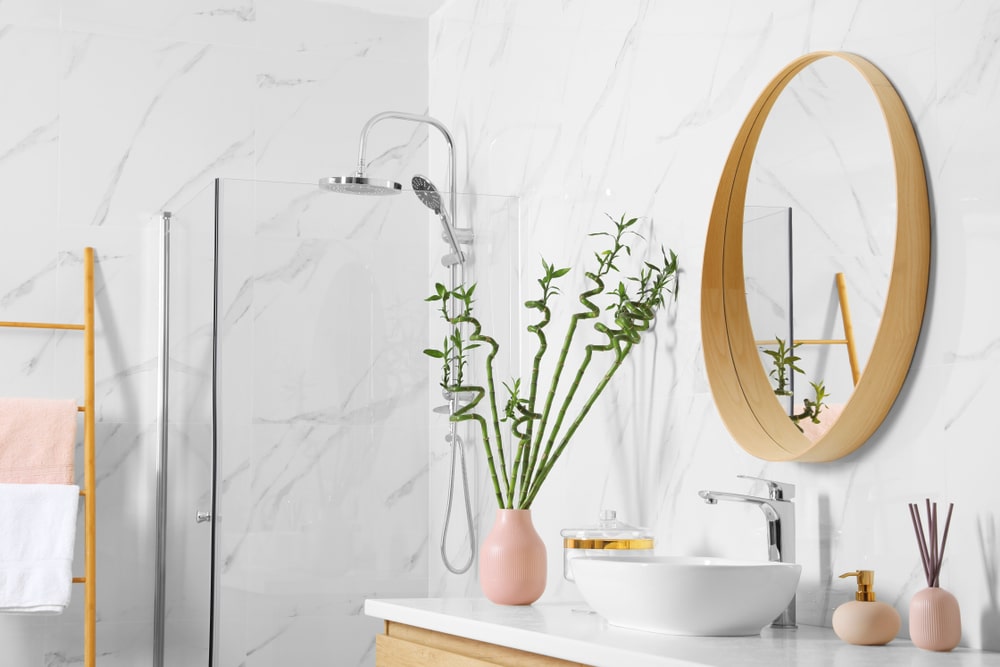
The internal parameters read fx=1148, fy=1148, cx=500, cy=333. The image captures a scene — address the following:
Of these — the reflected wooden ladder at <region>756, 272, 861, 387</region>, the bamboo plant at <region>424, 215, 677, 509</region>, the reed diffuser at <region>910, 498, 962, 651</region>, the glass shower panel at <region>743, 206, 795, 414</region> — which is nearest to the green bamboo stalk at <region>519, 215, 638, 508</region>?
the bamboo plant at <region>424, 215, 677, 509</region>

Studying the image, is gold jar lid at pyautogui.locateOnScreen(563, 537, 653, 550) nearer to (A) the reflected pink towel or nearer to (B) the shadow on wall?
(B) the shadow on wall

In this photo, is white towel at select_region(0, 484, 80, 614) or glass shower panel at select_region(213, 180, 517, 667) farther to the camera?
white towel at select_region(0, 484, 80, 614)

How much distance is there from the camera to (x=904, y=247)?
60.0 inches

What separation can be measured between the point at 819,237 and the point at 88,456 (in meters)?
1.91

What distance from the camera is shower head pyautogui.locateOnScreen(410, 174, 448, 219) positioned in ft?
8.39

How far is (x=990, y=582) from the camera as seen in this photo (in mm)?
1398

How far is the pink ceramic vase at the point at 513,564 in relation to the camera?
6.63 ft

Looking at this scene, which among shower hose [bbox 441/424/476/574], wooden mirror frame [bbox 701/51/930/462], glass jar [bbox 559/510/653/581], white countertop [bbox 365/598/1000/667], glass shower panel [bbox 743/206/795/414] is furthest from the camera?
shower hose [bbox 441/424/476/574]

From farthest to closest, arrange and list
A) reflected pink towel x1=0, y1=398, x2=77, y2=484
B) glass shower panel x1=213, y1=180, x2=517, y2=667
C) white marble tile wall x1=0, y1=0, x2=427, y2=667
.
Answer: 1. white marble tile wall x1=0, y1=0, x2=427, y2=667
2. reflected pink towel x1=0, y1=398, x2=77, y2=484
3. glass shower panel x1=213, y1=180, x2=517, y2=667

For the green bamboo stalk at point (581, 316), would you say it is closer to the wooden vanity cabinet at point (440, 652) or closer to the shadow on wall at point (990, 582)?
the wooden vanity cabinet at point (440, 652)

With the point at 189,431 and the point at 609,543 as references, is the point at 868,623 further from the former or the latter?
the point at 189,431

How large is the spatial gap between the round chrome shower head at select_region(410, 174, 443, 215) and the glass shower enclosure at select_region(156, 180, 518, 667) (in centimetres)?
2

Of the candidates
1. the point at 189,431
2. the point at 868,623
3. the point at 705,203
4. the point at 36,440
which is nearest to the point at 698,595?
the point at 868,623

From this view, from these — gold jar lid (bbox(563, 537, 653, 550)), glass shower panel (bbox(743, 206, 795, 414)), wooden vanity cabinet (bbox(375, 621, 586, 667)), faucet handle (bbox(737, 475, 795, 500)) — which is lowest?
wooden vanity cabinet (bbox(375, 621, 586, 667))
